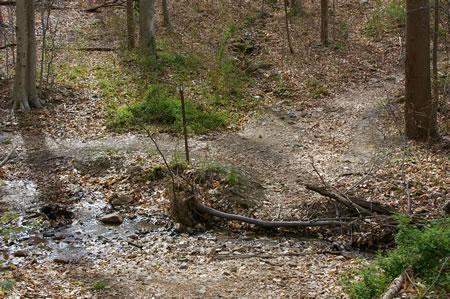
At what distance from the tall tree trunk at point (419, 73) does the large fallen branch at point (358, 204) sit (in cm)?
339

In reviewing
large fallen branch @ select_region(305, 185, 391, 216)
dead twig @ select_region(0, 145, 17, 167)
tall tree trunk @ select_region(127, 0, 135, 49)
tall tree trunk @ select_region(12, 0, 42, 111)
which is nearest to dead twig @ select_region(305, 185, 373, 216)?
large fallen branch @ select_region(305, 185, 391, 216)

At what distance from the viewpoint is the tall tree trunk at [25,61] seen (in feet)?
39.7

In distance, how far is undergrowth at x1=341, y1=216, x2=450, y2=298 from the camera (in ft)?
12.8

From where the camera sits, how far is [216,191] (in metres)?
8.37

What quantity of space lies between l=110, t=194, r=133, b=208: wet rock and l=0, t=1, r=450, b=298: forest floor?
2 cm

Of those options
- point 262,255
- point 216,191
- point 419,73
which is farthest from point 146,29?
point 262,255

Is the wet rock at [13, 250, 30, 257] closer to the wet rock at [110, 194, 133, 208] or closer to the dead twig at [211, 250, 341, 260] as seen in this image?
the wet rock at [110, 194, 133, 208]

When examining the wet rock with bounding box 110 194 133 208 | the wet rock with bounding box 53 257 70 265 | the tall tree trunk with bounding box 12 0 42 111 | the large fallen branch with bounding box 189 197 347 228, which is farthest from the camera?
the tall tree trunk with bounding box 12 0 42 111

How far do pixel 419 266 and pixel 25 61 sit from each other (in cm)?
1227

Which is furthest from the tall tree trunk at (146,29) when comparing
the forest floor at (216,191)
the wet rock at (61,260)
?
the wet rock at (61,260)

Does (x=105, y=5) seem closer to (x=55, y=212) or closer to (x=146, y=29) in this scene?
(x=146, y=29)

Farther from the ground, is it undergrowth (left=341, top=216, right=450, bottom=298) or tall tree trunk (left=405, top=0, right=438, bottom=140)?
tall tree trunk (left=405, top=0, right=438, bottom=140)

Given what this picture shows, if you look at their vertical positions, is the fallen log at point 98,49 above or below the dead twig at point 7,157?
above

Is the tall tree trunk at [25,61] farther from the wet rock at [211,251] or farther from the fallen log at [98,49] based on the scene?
the wet rock at [211,251]
